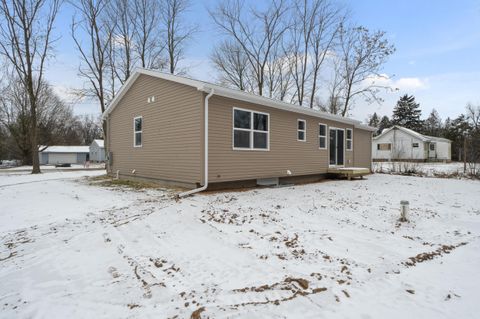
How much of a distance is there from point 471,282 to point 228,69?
947 inches

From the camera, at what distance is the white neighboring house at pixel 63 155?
143ft

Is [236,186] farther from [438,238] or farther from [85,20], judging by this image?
[85,20]

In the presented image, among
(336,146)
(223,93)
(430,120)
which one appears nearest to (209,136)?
(223,93)

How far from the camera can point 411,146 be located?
31.4 m

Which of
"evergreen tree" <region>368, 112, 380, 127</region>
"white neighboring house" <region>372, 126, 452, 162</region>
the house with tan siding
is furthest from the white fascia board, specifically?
"evergreen tree" <region>368, 112, 380, 127</region>

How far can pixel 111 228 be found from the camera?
4.70 metres

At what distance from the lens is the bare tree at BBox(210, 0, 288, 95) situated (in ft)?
70.0

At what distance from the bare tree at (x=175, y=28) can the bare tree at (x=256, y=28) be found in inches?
90.4

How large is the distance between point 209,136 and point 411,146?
31274 mm

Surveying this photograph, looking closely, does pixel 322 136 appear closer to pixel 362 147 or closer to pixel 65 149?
pixel 362 147

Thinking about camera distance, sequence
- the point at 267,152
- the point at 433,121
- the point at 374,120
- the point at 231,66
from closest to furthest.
→ the point at 267,152 < the point at 231,66 < the point at 433,121 < the point at 374,120

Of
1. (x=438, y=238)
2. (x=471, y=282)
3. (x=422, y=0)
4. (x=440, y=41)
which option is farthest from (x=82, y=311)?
(x=440, y=41)

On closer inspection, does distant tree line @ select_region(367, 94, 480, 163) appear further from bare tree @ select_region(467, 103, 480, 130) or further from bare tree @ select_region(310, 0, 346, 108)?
bare tree @ select_region(310, 0, 346, 108)

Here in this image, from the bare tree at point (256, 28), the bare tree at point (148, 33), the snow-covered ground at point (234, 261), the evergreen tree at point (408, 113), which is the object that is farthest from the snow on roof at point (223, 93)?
the evergreen tree at point (408, 113)
